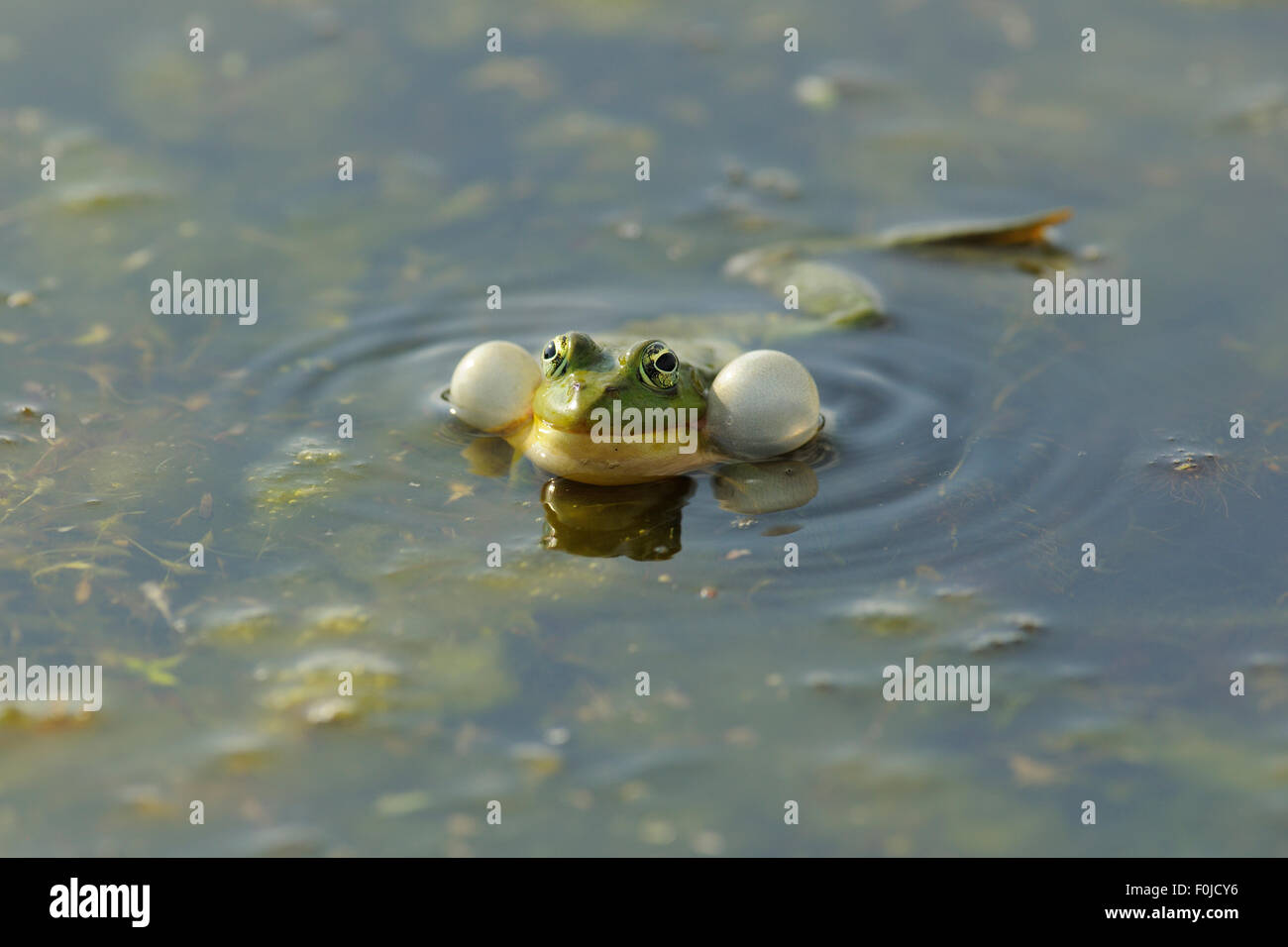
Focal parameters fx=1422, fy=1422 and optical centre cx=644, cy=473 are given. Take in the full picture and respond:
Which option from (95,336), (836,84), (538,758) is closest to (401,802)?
(538,758)

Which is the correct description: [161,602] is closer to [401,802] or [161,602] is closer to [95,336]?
[401,802]

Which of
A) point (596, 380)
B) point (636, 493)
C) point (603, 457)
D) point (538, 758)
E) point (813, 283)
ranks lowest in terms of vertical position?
point (538, 758)

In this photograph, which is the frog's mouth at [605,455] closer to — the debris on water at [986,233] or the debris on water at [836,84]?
the debris on water at [986,233]

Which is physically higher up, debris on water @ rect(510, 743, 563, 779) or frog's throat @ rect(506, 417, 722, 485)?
frog's throat @ rect(506, 417, 722, 485)

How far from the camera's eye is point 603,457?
5656mm

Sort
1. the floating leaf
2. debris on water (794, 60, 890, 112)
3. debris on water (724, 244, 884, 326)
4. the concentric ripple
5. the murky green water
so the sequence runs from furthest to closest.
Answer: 1. debris on water (794, 60, 890, 112)
2. debris on water (724, 244, 884, 326)
3. the floating leaf
4. the concentric ripple
5. the murky green water

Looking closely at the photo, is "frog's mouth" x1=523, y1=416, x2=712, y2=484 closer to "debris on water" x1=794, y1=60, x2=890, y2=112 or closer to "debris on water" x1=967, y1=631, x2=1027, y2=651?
"debris on water" x1=967, y1=631, x2=1027, y2=651

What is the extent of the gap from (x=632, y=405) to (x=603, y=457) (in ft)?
Answer: 0.82

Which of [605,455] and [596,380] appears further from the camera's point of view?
[605,455]

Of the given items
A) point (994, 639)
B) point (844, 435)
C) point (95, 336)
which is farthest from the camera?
point (95, 336)

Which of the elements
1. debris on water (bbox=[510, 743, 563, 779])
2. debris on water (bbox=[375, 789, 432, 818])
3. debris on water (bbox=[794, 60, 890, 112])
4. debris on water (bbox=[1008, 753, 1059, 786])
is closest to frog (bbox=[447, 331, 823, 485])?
debris on water (bbox=[510, 743, 563, 779])

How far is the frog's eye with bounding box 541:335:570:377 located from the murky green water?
0.51m

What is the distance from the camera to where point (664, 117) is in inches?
344

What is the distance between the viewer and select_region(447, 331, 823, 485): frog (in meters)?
5.57
